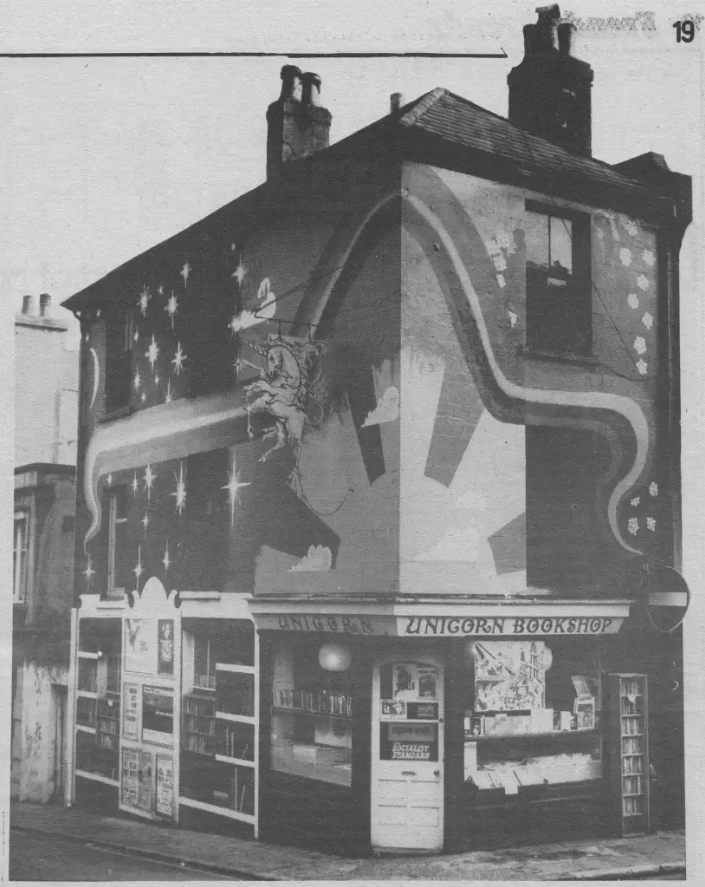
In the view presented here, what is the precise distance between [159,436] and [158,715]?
11.3 feet

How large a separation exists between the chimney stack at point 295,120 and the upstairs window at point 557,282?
269 cm

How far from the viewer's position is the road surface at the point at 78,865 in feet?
40.3

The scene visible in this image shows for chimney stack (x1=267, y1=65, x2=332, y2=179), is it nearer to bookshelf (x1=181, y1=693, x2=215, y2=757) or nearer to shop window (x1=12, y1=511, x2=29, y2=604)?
shop window (x1=12, y1=511, x2=29, y2=604)

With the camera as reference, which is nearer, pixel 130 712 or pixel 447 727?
pixel 447 727

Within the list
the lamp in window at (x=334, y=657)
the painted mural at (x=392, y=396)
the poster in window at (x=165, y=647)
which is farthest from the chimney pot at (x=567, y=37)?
the poster in window at (x=165, y=647)

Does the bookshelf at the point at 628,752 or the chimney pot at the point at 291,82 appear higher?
the chimney pot at the point at 291,82

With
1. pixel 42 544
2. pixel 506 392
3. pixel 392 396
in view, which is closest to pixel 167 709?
pixel 42 544

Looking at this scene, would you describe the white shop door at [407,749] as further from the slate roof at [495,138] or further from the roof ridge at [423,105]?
the roof ridge at [423,105]

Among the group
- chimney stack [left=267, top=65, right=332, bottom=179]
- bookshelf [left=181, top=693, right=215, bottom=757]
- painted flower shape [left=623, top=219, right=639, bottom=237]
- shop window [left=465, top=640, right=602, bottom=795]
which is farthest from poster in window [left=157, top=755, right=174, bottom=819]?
painted flower shape [left=623, top=219, right=639, bottom=237]

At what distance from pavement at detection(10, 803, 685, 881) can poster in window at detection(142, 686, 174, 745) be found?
1374 mm

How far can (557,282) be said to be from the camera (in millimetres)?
13203

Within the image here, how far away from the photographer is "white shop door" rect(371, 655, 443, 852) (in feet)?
40.2

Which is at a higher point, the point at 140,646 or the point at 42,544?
the point at 42,544

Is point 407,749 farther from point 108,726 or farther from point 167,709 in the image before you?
point 108,726
